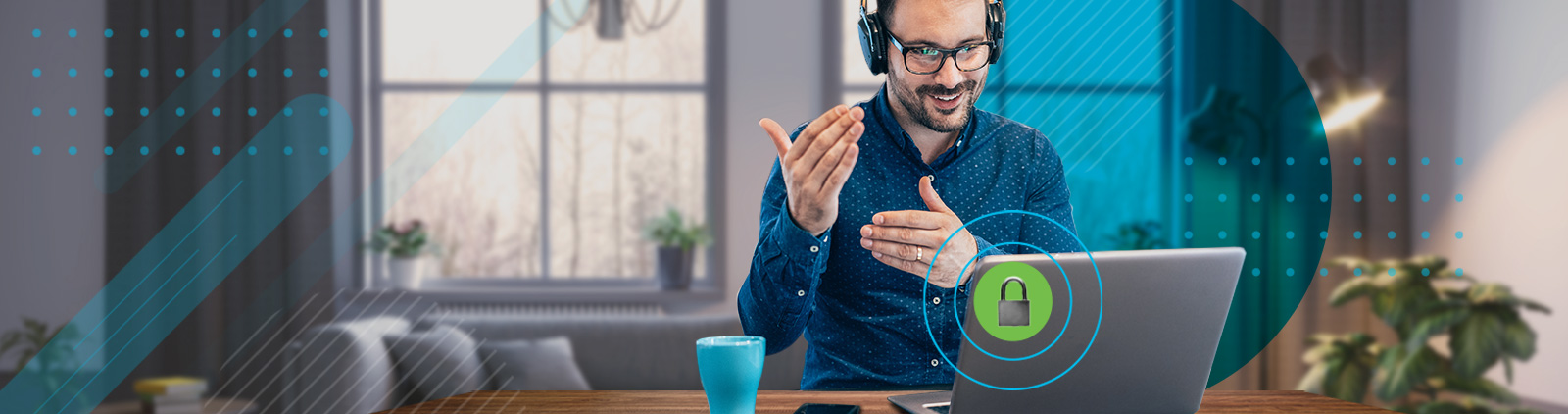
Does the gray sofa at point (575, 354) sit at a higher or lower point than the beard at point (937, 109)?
lower

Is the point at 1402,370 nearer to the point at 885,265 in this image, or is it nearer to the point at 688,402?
the point at 885,265

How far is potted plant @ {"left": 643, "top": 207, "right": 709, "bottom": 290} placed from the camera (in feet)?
11.3

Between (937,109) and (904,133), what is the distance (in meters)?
0.08

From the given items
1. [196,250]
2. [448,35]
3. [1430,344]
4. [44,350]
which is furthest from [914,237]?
[44,350]

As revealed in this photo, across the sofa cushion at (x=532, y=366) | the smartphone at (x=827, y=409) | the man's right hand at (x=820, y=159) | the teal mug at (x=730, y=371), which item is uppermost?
the man's right hand at (x=820, y=159)

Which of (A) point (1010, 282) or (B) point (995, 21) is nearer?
(A) point (1010, 282)

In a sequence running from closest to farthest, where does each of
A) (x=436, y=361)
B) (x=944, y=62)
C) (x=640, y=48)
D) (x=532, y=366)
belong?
(x=944, y=62), (x=436, y=361), (x=532, y=366), (x=640, y=48)

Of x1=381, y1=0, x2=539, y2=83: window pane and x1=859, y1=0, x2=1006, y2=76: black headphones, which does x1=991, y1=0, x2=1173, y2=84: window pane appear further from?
x1=859, y1=0, x2=1006, y2=76: black headphones

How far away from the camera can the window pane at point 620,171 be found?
11.8ft

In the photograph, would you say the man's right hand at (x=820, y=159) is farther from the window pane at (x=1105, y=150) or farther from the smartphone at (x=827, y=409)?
the window pane at (x=1105, y=150)

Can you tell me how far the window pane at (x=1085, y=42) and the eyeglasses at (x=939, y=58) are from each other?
7.66 feet

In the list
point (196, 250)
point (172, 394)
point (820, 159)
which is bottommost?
point (172, 394)

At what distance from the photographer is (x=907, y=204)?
129 cm

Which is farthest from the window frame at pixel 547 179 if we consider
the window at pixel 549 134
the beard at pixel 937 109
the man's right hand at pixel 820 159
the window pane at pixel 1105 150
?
the man's right hand at pixel 820 159
